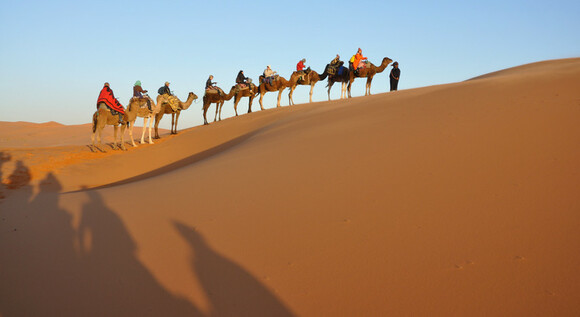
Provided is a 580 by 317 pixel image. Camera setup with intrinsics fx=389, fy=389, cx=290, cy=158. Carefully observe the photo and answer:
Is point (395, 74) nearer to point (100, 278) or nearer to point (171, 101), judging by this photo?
point (171, 101)

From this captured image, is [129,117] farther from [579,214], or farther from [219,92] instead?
[579,214]

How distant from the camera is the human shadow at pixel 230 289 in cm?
274

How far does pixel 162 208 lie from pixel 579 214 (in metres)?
4.55

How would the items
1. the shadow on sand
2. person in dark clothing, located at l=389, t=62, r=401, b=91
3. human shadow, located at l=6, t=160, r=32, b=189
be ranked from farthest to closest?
1. person in dark clothing, located at l=389, t=62, r=401, b=91
2. human shadow, located at l=6, t=160, r=32, b=189
3. the shadow on sand

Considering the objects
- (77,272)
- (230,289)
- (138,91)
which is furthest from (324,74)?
(230,289)

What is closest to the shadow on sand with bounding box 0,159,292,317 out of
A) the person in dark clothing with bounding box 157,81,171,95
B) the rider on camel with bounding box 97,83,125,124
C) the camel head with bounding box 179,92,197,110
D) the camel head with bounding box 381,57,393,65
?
the rider on camel with bounding box 97,83,125,124

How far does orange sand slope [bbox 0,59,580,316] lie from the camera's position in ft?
8.91

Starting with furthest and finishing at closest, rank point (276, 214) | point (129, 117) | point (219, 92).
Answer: point (219, 92), point (129, 117), point (276, 214)

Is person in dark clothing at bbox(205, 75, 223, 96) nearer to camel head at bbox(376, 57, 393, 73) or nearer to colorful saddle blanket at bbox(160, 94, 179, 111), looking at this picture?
colorful saddle blanket at bbox(160, 94, 179, 111)

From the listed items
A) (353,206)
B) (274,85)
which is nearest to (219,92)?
(274,85)

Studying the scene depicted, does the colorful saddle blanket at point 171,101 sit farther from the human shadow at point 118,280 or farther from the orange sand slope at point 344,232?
the human shadow at point 118,280

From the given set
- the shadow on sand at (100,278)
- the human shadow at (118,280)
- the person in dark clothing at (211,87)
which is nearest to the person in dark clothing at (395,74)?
the person in dark clothing at (211,87)

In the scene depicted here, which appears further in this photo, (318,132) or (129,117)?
(129,117)

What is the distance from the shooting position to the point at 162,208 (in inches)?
205
